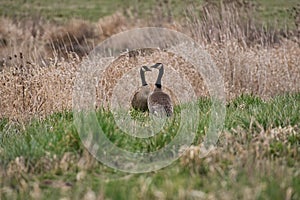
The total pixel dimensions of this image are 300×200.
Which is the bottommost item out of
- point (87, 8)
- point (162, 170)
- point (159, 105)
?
point (162, 170)

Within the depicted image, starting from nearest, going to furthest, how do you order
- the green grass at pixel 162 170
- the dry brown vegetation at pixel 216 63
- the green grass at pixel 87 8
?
the green grass at pixel 162 170 < the dry brown vegetation at pixel 216 63 < the green grass at pixel 87 8

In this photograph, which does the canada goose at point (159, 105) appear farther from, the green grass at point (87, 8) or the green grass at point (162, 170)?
the green grass at point (87, 8)

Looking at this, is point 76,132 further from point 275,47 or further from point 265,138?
point 275,47

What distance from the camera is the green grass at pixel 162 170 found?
145 inches

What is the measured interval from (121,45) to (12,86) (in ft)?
26.5

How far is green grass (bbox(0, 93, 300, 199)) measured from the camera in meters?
3.68

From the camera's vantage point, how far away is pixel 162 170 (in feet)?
14.2

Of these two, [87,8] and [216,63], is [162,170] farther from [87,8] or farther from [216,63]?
[87,8]

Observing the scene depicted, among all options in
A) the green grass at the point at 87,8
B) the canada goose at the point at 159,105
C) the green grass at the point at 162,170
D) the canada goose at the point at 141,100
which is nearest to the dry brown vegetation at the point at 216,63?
the canada goose at the point at 141,100

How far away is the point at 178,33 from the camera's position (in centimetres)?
1227

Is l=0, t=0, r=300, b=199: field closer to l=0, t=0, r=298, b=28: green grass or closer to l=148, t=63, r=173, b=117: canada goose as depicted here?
l=148, t=63, r=173, b=117: canada goose

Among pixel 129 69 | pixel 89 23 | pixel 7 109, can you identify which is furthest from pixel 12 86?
pixel 89 23

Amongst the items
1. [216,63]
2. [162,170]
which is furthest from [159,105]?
[216,63]

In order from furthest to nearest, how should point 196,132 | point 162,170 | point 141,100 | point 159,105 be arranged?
1. point 141,100
2. point 159,105
3. point 196,132
4. point 162,170
